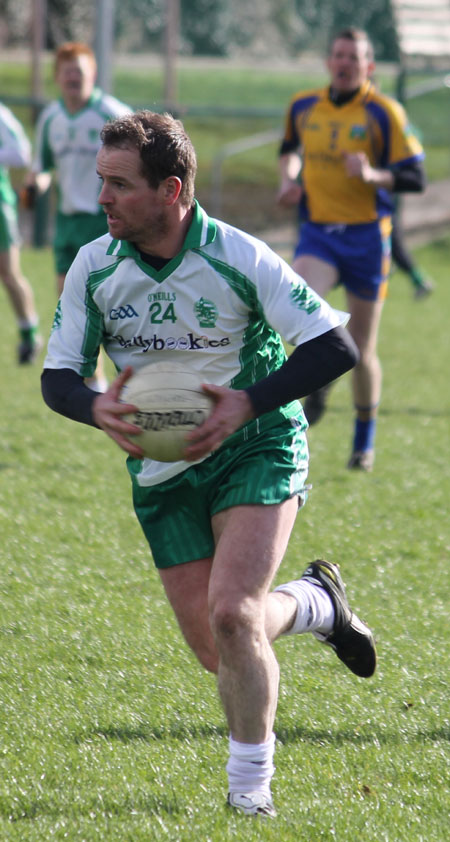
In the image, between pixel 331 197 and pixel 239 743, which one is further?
pixel 331 197

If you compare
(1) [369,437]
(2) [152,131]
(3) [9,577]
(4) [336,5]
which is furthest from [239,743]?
(4) [336,5]

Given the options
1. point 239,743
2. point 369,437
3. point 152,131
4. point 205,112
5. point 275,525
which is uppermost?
point 152,131

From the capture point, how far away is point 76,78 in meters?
8.69

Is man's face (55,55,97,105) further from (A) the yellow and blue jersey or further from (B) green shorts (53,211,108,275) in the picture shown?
(A) the yellow and blue jersey

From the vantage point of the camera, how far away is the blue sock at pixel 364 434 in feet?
24.0

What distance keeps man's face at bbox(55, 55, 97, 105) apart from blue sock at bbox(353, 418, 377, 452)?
3.40m

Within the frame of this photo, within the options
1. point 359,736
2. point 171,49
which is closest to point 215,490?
point 359,736

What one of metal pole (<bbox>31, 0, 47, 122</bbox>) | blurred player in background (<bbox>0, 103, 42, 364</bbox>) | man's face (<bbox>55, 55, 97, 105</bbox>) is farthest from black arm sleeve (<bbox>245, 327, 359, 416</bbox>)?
metal pole (<bbox>31, 0, 47, 122</bbox>)

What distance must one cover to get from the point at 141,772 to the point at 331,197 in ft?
15.2

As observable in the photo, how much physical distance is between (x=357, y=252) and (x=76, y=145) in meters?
2.82

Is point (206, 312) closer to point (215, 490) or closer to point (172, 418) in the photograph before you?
point (172, 418)

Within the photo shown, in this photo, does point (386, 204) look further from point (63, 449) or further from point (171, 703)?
point (171, 703)

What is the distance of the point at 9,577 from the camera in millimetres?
5336

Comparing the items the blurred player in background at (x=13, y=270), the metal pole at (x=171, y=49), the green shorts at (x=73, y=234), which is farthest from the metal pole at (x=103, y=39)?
the green shorts at (x=73, y=234)
